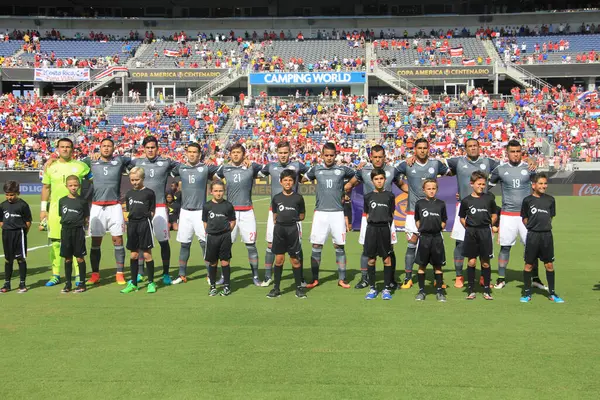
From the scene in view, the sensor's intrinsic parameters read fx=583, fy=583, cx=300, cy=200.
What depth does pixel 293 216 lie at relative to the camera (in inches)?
335

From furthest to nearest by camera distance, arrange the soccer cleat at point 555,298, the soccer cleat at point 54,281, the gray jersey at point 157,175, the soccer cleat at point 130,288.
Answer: the gray jersey at point 157,175 → the soccer cleat at point 54,281 → the soccer cleat at point 130,288 → the soccer cleat at point 555,298

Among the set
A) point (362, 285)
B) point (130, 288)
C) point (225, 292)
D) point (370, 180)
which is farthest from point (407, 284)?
point (130, 288)

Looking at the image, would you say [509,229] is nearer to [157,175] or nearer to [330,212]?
[330,212]

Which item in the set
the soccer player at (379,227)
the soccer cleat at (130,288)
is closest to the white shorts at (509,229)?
the soccer player at (379,227)

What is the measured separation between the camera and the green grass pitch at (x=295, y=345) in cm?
495

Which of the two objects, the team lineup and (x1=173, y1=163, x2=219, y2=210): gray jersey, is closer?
the team lineup

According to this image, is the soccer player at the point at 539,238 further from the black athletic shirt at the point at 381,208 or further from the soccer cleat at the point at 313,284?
the soccer cleat at the point at 313,284

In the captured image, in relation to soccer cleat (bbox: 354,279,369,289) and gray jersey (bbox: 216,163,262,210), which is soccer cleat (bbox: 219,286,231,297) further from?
soccer cleat (bbox: 354,279,369,289)

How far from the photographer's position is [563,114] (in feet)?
124

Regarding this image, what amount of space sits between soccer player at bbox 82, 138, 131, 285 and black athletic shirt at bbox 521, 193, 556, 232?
246 inches

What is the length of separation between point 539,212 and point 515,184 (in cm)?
111

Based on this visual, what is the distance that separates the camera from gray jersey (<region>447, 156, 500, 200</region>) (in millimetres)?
9430

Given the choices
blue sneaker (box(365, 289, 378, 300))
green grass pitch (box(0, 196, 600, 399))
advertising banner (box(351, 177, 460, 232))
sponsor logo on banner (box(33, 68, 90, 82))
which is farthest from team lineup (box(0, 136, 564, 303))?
sponsor logo on banner (box(33, 68, 90, 82))

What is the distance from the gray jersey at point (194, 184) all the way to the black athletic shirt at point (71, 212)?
157cm
